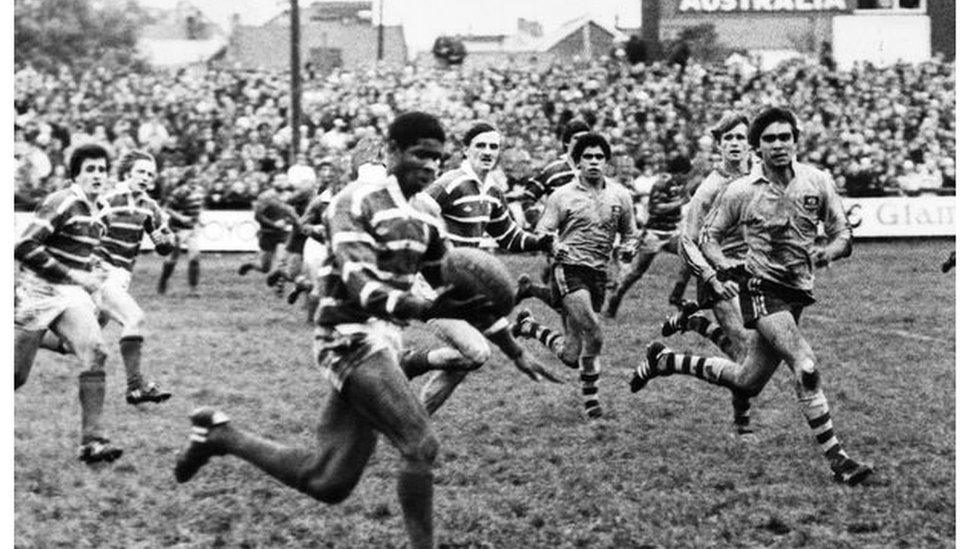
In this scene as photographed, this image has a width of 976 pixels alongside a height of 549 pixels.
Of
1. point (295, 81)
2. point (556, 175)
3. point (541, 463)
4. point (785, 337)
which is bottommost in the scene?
point (541, 463)

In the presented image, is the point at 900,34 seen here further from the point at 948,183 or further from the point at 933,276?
the point at 933,276

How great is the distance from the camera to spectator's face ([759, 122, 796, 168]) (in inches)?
348

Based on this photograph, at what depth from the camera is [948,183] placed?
101 feet

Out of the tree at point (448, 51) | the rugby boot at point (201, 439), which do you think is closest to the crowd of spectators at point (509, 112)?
the tree at point (448, 51)

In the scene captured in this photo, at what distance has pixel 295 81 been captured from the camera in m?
29.4

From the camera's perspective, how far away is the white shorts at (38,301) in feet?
30.4

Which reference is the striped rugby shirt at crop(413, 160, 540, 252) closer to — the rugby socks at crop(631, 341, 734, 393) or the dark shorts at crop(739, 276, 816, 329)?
the rugby socks at crop(631, 341, 734, 393)

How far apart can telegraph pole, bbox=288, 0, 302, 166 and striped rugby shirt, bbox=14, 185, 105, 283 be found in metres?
19.5

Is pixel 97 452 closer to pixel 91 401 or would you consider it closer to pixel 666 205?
Answer: pixel 91 401

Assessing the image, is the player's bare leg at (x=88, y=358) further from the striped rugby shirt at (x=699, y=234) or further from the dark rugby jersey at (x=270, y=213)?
the dark rugby jersey at (x=270, y=213)

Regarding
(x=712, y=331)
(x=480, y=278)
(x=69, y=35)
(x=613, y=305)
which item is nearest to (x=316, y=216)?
(x=613, y=305)

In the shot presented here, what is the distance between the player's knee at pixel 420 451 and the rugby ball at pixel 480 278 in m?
0.61

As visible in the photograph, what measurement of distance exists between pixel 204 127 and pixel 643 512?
→ 975 inches

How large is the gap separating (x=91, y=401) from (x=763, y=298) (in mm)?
4221
